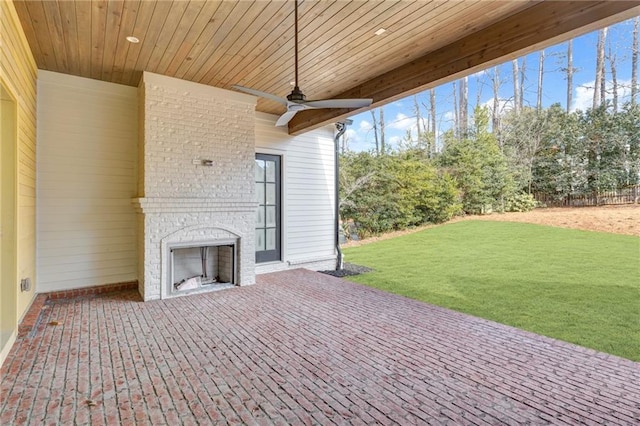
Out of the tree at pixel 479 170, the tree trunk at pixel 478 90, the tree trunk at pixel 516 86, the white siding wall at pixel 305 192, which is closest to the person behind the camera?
the white siding wall at pixel 305 192

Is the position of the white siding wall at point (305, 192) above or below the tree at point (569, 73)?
→ below

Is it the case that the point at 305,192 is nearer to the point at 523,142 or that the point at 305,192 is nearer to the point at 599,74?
the point at 523,142

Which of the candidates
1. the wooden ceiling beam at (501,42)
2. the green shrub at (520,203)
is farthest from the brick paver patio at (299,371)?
the green shrub at (520,203)

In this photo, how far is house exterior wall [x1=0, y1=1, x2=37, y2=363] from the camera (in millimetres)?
2564

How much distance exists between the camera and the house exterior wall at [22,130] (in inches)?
101

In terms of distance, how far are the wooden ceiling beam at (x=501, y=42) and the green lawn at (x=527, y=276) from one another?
9.64 ft

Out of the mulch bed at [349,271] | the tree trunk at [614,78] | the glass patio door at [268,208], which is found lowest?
the mulch bed at [349,271]

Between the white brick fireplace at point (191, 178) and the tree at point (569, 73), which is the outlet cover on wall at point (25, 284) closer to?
the white brick fireplace at point (191, 178)

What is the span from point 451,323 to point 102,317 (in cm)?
400

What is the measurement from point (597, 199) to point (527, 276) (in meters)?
4.98

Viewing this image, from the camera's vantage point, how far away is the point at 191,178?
4645mm

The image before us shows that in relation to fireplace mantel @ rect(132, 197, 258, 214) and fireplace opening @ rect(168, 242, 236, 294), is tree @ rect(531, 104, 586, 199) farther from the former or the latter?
fireplace opening @ rect(168, 242, 236, 294)

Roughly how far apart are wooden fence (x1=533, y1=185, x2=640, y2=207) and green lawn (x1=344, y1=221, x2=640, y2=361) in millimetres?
998

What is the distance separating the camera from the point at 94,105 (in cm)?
449
